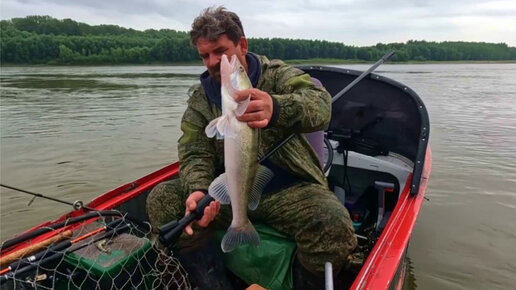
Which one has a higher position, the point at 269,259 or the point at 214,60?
the point at 214,60

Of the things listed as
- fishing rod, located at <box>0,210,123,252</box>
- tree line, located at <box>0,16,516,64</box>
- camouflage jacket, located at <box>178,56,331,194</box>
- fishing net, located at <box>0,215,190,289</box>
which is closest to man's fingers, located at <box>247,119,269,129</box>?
camouflage jacket, located at <box>178,56,331,194</box>

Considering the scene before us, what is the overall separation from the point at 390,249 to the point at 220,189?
4.23 feet

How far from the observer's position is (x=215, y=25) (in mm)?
2762

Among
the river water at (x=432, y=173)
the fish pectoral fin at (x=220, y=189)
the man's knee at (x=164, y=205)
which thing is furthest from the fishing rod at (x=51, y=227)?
the river water at (x=432, y=173)

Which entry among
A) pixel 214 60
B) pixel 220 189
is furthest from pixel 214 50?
pixel 220 189

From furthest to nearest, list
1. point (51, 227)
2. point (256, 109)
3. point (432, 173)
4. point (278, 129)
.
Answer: point (432, 173)
point (51, 227)
point (278, 129)
point (256, 109)

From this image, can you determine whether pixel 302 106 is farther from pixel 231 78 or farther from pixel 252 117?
pixel 231 78

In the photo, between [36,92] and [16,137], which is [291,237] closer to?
[16,137]

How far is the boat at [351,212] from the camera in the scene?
2.69m

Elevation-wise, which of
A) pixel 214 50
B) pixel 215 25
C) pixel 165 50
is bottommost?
pixel 165 50

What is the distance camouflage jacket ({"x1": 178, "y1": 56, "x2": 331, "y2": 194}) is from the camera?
258 cm

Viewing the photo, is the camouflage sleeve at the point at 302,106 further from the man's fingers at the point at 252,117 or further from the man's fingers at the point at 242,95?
the man's fingers at the point at 242,95

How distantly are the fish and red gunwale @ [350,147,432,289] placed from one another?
2.39 feet

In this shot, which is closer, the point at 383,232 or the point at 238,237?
the point at 238,237
